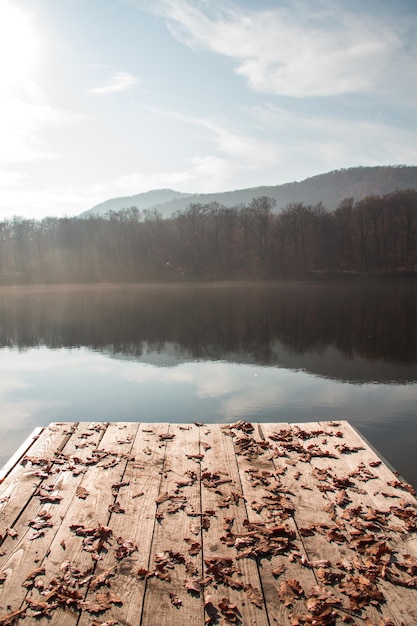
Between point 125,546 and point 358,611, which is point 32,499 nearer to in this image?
point 125,546

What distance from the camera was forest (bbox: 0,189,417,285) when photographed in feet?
308

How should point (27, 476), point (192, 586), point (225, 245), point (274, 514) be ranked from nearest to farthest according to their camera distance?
point (192, 586)
point (274, 514)
point (27, 476)
point (225, 245)

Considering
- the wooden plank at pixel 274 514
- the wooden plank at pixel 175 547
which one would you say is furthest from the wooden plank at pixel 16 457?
the wooden plank at pixel 274 514

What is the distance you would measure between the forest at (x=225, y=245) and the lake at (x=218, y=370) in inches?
2407

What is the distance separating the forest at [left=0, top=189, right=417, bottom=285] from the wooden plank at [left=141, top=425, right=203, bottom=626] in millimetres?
83638

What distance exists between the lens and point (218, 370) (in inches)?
676

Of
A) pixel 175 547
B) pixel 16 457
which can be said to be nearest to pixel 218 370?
pixel 16 457

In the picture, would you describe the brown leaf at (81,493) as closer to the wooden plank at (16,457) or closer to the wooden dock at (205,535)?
the wooden dock at (205,535)

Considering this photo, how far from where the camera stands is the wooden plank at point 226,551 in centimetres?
362

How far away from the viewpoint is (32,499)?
17.1ft

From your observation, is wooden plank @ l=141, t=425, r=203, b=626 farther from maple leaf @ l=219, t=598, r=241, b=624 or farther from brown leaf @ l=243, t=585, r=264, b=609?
brown leaf @ l=243, t=585, r=264, b=609

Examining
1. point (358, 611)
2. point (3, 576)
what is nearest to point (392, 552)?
point (358, 611)

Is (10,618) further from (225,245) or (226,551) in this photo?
(225,245)

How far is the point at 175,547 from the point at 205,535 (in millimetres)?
335
